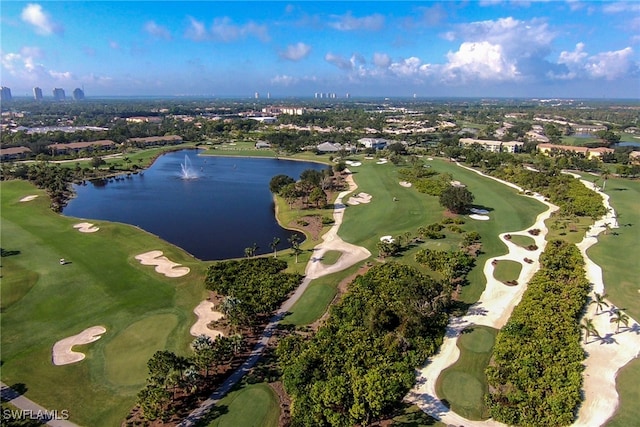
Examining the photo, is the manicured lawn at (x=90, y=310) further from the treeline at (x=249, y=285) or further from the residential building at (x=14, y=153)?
the residential building at (x=14, y=153)

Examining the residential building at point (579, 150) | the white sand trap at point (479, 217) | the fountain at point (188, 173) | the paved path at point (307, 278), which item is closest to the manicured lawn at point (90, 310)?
the paved path at point (307, 278)

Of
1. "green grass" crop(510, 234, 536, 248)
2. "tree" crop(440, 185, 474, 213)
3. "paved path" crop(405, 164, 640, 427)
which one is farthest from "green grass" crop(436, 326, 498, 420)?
"tree" crop(440, 185, 474, 213)

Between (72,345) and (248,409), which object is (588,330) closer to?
(248,409)

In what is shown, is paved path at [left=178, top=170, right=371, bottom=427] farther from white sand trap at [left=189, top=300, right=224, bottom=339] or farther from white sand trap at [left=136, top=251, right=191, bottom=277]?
white sand trap at [left=136, top=251, right=191, bottom=277]

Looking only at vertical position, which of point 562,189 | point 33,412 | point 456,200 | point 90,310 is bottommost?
point 33,412

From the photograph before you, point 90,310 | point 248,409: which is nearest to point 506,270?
point 248,409

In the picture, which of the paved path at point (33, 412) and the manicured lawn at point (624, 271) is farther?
the manicured lawn at point (624, 271)
